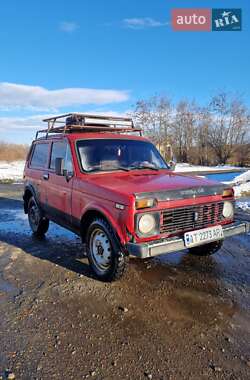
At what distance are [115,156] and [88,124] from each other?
51.5 inches

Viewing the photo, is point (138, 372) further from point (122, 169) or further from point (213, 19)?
point (213, 19)

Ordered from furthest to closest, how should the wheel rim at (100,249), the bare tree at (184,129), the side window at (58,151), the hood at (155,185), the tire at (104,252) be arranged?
the bare tree at (184,129) → the side window at (58,151) → the wheel rim at (100,249) → the tire at (104,252) → the hood at (155,185)

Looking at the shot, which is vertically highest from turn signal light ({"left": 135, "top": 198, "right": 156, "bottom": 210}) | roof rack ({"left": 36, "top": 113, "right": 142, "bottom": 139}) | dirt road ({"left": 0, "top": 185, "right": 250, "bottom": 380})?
roof rack ({"left": 36, "top": 113, "right": 142, "bottom": 139})

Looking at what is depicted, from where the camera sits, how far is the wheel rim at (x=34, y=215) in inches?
252

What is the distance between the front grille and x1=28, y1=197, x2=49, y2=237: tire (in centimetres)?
331

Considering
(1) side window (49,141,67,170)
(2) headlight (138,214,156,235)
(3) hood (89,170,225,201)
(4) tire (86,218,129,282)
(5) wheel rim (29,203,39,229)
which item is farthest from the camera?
(5) wheel rim (29,203,39,229)

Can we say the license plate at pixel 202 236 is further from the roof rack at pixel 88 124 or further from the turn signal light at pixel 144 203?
the roof rack at pixel 88 124

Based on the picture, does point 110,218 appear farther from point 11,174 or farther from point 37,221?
point 11,174

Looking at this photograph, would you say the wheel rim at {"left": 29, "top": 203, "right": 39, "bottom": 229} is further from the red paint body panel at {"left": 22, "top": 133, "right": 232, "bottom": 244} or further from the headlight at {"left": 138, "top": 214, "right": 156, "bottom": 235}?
the headlight at {"left": 138, "top": 214, "right": 156, "bottom": 235}

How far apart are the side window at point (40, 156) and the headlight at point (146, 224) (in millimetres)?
3060

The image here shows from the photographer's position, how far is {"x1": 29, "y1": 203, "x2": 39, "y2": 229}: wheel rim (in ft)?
21.0

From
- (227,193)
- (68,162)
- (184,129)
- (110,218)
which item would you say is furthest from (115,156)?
(184,129)

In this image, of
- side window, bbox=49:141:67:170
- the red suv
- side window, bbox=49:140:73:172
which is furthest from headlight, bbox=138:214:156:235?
side window, bbox=49:141:67:170

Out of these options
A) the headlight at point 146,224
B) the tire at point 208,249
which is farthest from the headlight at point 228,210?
the headlight at point 146,224
